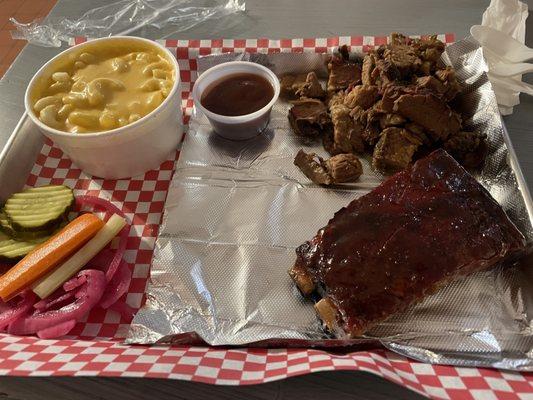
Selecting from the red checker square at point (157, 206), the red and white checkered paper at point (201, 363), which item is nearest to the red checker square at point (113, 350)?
the red and white checkered paper at point (201, 363)

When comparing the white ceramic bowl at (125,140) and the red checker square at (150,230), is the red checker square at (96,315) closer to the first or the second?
the red checker square at (150,230)

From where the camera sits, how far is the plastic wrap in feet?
11.6

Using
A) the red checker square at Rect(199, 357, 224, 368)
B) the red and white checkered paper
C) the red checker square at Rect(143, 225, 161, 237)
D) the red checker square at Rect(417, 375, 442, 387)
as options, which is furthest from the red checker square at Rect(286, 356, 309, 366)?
the red checker square at Rect(143, 225, 161, 237)

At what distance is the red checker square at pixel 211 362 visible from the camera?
1743 mm

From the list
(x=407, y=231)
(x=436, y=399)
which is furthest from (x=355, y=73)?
(x=436, y=399)

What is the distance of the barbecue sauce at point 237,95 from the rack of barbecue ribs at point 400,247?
0.97 m

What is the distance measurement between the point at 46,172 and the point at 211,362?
1652 millimetres

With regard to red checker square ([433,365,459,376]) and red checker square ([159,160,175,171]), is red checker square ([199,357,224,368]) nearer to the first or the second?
red checker square ([433,365,459,376])

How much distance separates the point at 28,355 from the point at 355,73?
2.25 m

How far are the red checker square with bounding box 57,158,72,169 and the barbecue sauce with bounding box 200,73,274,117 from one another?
2.87 feet

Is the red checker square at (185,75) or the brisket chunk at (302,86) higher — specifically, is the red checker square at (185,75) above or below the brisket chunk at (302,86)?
below

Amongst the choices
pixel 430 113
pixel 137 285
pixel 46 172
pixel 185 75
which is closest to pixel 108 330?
pixel 137 285

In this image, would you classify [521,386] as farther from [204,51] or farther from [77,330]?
[204,51]

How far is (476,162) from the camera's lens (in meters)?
2.45
